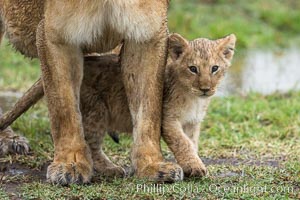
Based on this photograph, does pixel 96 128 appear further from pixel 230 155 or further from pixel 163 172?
pixel 230 155

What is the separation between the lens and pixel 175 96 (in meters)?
6.42

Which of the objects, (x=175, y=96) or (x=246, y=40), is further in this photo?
(x=246, y=40)

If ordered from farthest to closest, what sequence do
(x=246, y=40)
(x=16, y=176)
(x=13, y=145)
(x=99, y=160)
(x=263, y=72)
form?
(x=246, y=40), (x=263, y=72), (x=13, y=145), (x=99, y=160), (x=16, y=176)

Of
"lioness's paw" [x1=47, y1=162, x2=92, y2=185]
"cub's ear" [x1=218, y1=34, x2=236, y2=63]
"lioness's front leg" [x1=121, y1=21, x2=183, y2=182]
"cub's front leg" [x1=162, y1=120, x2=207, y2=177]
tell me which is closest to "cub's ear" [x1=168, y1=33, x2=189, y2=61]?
"lioness's front leg" [x1=121, y1=21, x2=183, y2=182]

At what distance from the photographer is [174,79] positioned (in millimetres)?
6500

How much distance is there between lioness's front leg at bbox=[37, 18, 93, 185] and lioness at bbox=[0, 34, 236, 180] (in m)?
0.30

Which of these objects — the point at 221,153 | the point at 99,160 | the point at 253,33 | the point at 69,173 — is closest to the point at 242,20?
the point at 253,33

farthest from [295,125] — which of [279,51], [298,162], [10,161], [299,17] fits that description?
[299,17]

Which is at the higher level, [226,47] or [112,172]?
[226,47]

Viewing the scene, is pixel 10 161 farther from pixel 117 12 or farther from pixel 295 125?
pixel 295 125

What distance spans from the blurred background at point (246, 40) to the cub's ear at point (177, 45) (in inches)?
138

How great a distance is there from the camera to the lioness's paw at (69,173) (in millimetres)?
6016

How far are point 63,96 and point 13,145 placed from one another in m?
1.23

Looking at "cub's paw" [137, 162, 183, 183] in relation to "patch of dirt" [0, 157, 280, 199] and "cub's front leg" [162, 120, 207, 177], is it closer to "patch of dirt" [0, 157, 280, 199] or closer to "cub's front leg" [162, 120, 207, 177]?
"cub's front leg" [162, 120, 207, 177]
